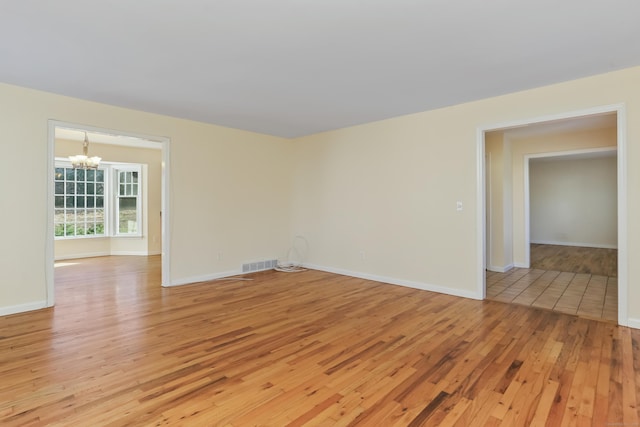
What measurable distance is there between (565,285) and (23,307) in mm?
6986

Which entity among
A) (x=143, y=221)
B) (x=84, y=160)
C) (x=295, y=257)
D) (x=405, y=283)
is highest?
(x=84, y=160)

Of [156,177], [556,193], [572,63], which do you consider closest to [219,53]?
[572,63]

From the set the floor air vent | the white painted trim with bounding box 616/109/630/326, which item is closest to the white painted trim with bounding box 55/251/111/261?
the floor air vent

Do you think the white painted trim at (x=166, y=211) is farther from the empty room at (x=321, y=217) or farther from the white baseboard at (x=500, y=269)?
the white baseboard at (x=500, y=269)

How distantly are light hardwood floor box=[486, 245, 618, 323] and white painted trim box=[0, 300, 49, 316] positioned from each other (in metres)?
5.38

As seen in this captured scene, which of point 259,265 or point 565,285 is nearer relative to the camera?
point 565,285

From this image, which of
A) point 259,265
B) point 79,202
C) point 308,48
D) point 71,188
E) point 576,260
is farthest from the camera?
point 79,202

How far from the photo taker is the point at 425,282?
449 cm

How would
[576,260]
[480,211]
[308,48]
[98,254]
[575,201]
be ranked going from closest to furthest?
1. [308,48]
2. [480,211]
3. [576,260]
4. [98,254]
5. [575,201]

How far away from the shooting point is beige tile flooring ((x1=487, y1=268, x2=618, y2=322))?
3.63 metres

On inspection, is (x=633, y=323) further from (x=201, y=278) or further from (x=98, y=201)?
(x=98, y=201)

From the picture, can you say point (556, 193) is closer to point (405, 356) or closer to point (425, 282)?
point (425, 282)

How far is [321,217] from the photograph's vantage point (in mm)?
5898

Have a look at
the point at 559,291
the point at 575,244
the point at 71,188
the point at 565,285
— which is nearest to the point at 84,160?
the point at 71,188
